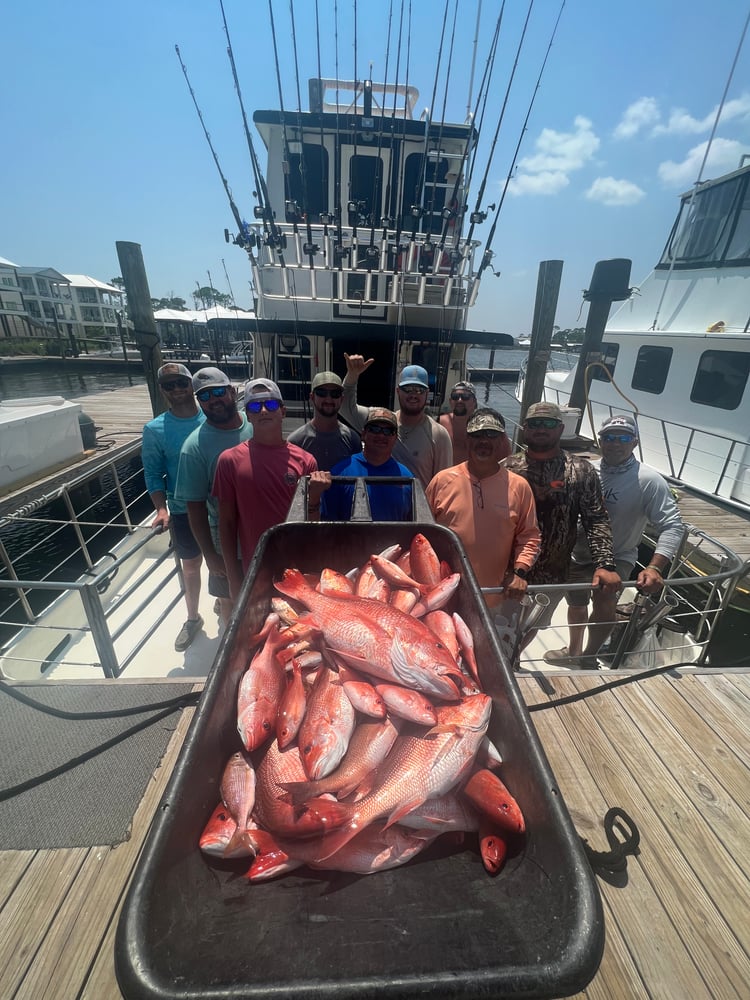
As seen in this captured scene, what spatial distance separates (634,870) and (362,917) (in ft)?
5.53

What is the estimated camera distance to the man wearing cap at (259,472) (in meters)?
2.70

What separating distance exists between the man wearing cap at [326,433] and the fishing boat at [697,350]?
6.72 m

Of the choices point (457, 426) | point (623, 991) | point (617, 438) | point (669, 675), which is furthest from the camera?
point (457, 426)

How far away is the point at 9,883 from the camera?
1.71 m

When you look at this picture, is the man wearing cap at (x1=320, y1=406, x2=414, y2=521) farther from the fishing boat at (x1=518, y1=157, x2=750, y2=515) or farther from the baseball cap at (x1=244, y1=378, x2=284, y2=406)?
the fishing boat at (x1=518, y1=157, x2=750, y2=515)

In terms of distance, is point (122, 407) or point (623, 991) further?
point (122, 407)

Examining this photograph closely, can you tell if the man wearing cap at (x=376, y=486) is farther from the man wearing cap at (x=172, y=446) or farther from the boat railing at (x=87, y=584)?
the man wearing cap at (x=172, y=446)

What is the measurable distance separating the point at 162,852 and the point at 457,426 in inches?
171

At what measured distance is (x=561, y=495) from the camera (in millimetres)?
3084

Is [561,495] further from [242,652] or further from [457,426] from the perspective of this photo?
[242,652]

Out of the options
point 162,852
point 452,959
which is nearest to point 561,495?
point 452,959

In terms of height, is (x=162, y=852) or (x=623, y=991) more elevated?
(x=162, y=852)

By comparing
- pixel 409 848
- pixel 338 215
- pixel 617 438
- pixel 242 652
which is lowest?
pixel 409 848

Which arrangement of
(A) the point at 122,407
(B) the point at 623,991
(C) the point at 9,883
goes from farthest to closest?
1. (A) the point at 122,407
2. (C) the point at 9,883
3. (B) the point at 623,991
